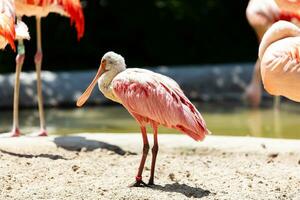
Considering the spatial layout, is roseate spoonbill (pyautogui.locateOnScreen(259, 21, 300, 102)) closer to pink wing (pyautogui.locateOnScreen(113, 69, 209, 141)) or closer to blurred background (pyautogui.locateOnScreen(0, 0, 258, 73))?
pink wing (pyautogui.locateOnScreen(113, 69, 209, 141))

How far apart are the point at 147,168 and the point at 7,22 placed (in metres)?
1.34

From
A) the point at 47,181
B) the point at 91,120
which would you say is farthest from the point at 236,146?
the point at 91,120

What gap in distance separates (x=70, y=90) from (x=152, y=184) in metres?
5.34

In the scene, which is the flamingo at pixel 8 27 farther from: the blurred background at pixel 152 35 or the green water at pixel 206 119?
the blurred background at pixel 152 35

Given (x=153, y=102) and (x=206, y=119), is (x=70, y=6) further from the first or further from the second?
(x=206, y=119)

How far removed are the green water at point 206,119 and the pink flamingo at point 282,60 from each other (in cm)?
240

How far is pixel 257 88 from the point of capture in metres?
9.08

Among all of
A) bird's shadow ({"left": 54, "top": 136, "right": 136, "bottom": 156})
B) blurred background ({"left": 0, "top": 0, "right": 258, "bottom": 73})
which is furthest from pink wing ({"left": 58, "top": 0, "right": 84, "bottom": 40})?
blurred background ({"left": 0, "top": 0, "right": 258, "bottom": 73})

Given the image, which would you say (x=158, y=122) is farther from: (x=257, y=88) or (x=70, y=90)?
(x=70, y=90)

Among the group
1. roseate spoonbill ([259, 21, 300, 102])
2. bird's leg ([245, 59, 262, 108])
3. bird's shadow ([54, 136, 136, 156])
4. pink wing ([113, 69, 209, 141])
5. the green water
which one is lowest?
the green water

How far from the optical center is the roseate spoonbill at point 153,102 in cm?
446

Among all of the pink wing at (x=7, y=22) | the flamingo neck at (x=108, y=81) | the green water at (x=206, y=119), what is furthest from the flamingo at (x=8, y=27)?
the green water at (x=206, y=119)

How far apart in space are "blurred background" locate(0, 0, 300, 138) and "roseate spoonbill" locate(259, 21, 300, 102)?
10.9 feet

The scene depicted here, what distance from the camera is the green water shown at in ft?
25.0
